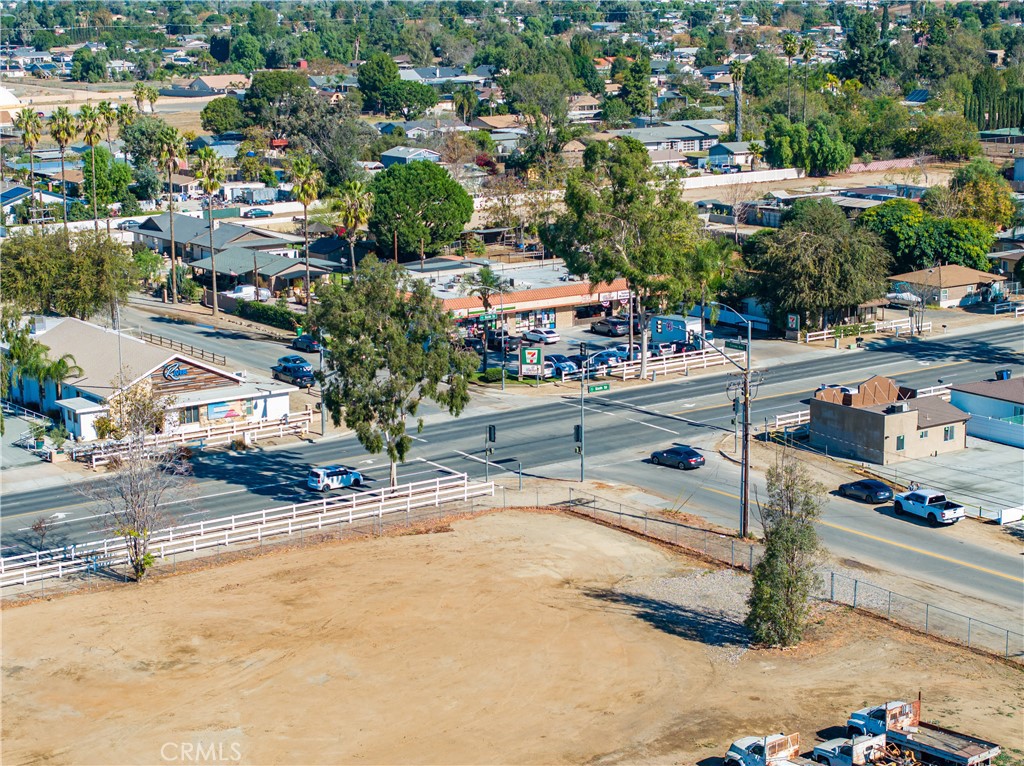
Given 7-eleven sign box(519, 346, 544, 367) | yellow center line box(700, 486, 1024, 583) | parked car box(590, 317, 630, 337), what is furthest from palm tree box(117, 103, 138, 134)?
yellow center line box(700, 486, 1024, 583)

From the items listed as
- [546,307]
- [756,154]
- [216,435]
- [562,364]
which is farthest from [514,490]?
[756,154]

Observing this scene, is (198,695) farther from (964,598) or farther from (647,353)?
(647,353)

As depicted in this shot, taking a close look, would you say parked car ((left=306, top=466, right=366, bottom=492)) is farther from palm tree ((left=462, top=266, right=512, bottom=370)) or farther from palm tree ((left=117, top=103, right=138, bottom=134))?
palm tree ((left=117, top=103, right=138, bottom=134))

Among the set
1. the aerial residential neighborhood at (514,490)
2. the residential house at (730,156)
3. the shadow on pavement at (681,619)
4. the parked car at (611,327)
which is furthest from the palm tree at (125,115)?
the shadow on pavement at (681,619)

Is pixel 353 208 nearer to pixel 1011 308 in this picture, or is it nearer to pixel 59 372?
pixel 59 372

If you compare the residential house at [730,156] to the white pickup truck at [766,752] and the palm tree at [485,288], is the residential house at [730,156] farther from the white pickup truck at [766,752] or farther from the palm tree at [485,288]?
the white pickup truck at [766,752]

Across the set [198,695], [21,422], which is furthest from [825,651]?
[21,422]
